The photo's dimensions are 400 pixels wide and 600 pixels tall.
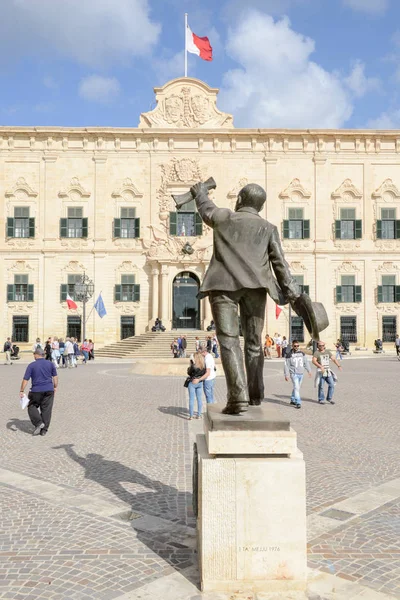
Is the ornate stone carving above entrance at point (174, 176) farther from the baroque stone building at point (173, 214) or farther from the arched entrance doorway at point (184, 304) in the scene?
the arched entrance doorway at point (184, 304)

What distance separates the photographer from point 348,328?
113 ft

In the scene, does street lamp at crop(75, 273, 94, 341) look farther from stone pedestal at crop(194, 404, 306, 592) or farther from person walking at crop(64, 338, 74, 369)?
stone pedestal at crop(194, 404, 306, 592)

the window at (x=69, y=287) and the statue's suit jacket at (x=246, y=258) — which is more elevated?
the window at (x=69, y=287)

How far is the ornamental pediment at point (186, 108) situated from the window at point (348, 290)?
12.8 m

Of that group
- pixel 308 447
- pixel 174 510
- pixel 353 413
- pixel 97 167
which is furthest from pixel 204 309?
pixel 174 510

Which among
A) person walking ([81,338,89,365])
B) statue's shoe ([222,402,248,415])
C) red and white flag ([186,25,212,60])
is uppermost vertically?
red and white flag ([186,25,212,60])

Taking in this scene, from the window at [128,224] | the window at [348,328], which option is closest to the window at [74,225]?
the window at [128,224]

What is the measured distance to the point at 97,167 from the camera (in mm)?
34188

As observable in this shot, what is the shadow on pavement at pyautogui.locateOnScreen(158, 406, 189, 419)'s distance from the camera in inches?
419

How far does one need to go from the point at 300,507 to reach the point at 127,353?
2655 cm

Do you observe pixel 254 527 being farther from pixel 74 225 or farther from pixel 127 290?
Answer: pixel 74 225

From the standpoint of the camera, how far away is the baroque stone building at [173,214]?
33.8 m

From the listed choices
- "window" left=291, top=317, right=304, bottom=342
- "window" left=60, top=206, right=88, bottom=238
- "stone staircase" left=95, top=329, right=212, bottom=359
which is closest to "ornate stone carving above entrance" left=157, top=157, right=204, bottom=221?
"window" left=60, top=206, right=88, bottom=238

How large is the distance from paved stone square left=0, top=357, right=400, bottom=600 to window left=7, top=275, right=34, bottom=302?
24085 millimetres
